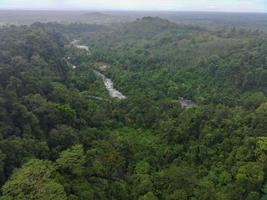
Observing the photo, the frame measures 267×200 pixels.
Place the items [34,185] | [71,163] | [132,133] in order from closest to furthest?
[34,185], [71,163], [132,133]

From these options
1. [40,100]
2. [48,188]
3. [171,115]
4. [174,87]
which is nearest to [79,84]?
[174,87]

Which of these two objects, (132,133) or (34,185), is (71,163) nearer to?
(34,185)

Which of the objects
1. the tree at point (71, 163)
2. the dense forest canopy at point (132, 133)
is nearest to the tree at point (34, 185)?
the dense forest canopy at point (132, 133)

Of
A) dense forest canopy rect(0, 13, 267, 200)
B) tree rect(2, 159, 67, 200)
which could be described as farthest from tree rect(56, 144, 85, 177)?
tree rect(2, 159, 67, 200)

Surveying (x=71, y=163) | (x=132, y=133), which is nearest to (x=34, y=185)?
(x=71, y=163)

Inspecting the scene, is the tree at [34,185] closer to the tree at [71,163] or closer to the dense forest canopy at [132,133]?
the dense forest canopy at [132,133]

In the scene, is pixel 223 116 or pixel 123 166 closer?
pixel 123 166

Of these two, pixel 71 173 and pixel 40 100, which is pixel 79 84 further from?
Answer: pixel 71 173

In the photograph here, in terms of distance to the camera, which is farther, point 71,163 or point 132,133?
point 132,133
